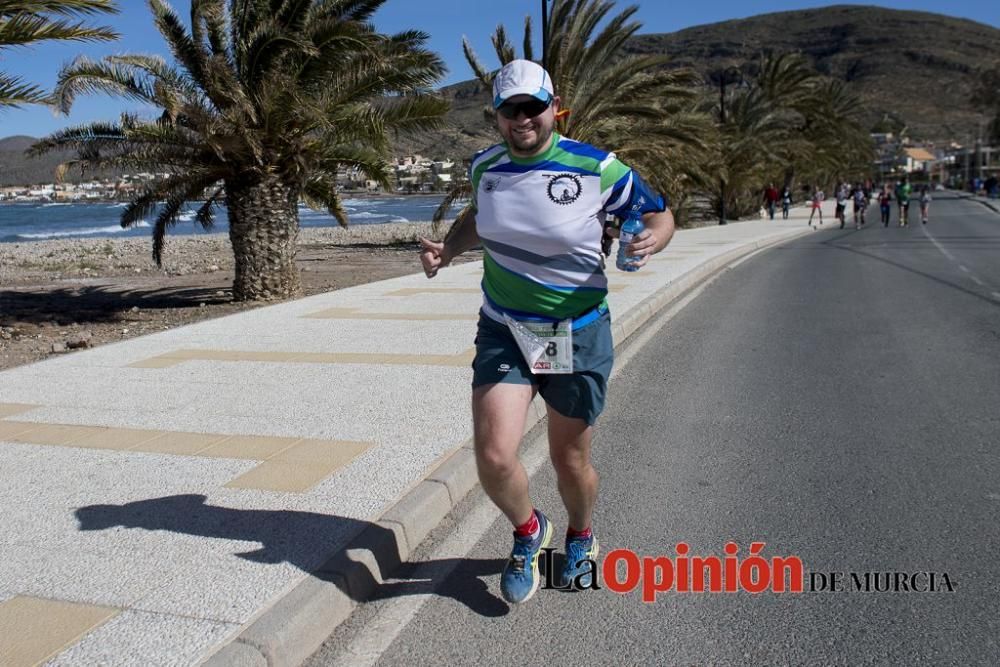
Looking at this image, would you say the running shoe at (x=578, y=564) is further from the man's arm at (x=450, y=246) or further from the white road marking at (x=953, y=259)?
the white road marking at (x=953, y=259)

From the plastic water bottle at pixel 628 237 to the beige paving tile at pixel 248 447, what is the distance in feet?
8.79

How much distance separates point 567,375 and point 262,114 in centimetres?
1029

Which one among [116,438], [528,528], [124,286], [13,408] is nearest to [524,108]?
[528,528]

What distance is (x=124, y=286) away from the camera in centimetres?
1716

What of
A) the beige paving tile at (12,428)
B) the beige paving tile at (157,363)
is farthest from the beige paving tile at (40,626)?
the beige paving tile at (157,363)

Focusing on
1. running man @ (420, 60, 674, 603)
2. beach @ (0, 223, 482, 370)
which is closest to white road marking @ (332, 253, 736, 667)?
running man @ (420, 60, 674, 603)

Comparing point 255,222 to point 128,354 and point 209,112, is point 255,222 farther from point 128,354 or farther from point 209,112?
point 128,354

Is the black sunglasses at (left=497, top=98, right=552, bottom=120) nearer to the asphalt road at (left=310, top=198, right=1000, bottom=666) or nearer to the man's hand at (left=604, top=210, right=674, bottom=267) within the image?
the man's hand at (left=604, top=210, right=674, bottom=267)

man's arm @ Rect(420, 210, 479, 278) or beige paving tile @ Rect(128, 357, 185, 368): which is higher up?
man's arm @ Rect(420, 210, 479, 278)

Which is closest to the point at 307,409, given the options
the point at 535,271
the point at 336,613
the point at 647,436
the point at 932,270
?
the point at 647,436

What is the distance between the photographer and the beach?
11.1m

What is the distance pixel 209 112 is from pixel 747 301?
7787 mm

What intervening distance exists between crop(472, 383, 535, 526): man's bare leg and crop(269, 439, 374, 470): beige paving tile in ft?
5.95

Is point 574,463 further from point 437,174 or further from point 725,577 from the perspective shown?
point 437,174
